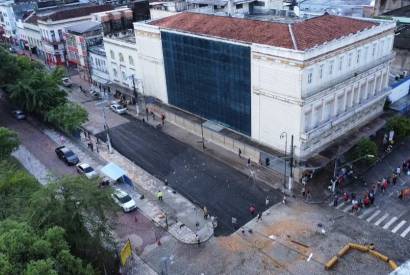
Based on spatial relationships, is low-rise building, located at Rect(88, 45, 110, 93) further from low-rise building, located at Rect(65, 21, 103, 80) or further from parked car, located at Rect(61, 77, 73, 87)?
parked car, located at Rect(61, 77, 73, 87)

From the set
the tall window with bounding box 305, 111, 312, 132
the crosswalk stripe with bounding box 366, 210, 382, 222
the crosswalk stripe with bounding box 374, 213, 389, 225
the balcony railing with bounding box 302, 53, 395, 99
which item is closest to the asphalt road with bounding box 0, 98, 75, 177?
the tall window with bounding box 305, 111, 312, 132

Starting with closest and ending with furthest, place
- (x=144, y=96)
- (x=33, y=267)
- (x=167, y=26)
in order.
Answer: (x=33, y=267) < (x=167, y=26) < (x=144, y=96)

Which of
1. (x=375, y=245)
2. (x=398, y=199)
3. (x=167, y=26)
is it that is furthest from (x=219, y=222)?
(x=167, y=26)

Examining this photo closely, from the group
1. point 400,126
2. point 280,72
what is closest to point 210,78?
point 280,72

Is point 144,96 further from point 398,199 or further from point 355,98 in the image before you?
point 398,199

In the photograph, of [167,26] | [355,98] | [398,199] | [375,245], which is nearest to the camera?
[375,245]

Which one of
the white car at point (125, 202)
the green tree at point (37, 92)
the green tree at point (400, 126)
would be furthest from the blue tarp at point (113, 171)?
the green tree at point (400, 126)

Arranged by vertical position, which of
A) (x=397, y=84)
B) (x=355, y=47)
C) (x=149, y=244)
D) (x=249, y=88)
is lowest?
(x=149, y=244)
